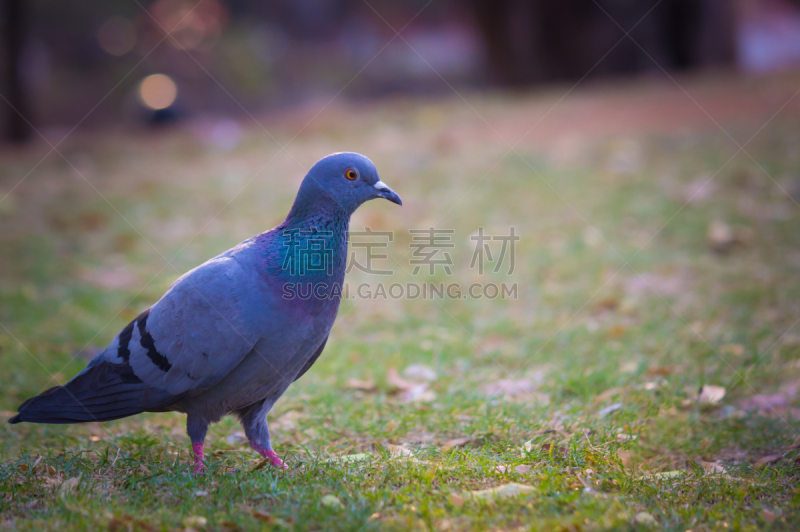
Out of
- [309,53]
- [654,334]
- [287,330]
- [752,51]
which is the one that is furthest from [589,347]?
[309,53]

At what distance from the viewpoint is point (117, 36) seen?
1872 cm

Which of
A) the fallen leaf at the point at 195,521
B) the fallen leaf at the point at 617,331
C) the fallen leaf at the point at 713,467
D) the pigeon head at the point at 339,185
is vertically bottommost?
the fallen leaf at the point at 195,521

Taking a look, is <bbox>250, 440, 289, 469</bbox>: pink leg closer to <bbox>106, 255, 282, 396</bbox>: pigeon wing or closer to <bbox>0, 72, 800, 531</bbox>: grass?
<bbox>0, 72, 800, 531</bbox>: grass

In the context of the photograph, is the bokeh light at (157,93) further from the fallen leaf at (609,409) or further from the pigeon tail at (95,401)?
the fallen leaf at (609,409)

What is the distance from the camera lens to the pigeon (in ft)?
9.46

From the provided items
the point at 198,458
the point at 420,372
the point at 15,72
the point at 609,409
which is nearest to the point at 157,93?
the point at 15,72

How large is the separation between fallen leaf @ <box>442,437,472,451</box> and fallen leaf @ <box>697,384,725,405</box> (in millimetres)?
1532

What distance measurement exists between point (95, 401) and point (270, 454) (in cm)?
87

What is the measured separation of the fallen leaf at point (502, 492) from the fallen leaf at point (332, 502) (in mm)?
523

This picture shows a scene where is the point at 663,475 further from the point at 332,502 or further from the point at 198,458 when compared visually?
the point at 198,458

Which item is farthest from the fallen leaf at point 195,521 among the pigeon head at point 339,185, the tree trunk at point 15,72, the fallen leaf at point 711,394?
the tree trunk at point 15,72

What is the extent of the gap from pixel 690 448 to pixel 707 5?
10.1m

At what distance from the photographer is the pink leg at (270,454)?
301 centimetres

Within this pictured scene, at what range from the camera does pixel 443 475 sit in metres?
2.80
